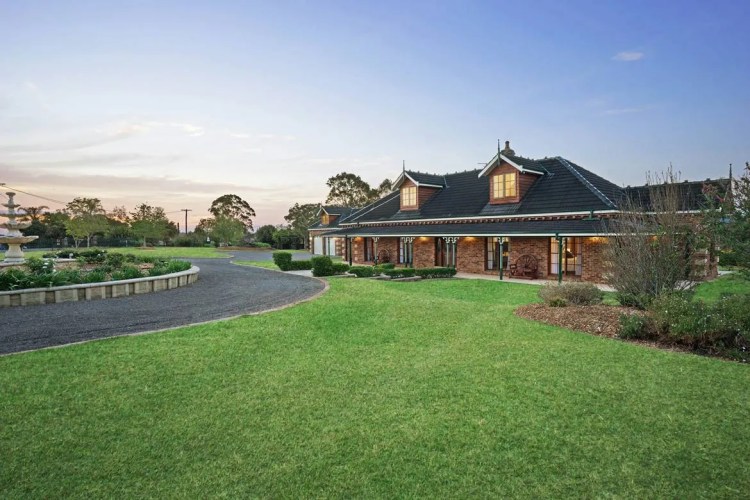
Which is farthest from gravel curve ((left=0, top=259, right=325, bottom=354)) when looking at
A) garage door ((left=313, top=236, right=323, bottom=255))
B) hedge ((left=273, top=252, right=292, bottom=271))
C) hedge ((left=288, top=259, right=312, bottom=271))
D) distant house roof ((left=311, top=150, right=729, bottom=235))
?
garage door ((left=313, top=236, right=323, bottom=255))

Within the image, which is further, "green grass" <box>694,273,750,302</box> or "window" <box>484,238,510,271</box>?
"window" <box>484,238,510,271</box>

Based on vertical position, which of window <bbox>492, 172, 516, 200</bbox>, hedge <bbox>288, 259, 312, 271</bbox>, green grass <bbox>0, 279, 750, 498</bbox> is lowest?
green grass <bbox>0, 279, 750, 498</bbox>

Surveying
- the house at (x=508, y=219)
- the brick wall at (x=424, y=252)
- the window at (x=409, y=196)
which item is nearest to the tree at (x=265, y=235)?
the house at (x=508, y=219)

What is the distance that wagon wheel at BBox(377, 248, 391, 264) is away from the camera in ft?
95.6

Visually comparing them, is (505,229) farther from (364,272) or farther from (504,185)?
(364,272)

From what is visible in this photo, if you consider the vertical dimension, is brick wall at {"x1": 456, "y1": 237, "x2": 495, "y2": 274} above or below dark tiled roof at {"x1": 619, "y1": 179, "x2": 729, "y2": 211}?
below

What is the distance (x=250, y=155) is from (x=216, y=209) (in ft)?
166

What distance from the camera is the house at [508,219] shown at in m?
19.2

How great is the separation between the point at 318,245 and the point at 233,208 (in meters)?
39.3

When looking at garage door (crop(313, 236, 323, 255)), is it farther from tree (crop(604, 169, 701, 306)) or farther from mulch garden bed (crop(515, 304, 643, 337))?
tree (crop(604, 169, 701, 306))

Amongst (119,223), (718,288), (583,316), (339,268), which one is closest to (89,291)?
(339,268)

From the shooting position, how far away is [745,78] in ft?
54.1

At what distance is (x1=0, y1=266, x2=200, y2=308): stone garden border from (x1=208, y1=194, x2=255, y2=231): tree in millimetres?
64783

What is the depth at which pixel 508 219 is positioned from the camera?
72.7 ft
